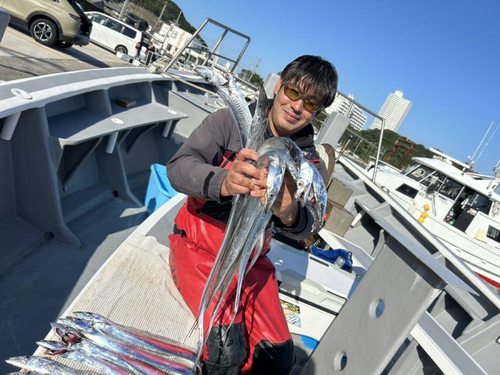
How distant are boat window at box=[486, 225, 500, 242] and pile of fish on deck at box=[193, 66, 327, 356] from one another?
1534 centimetres

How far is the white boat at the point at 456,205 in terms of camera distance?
13.6 m

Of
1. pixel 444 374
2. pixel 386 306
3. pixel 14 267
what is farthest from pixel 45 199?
pixel 444 374

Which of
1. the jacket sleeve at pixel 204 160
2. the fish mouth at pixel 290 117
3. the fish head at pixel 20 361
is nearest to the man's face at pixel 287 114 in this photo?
the fish mouth at pixel 290 117

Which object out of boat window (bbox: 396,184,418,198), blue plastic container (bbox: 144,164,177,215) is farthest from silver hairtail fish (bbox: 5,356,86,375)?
boat window (bbox: 396,184,418,198)

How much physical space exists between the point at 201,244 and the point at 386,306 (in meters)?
1.10

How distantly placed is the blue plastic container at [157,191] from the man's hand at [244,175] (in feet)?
12.4

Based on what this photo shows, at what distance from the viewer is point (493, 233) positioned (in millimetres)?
14359

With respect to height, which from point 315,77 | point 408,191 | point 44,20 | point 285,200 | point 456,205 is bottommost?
point 44,20

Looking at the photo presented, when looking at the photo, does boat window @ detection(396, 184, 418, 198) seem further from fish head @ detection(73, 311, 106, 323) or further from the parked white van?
fish head @ detection(73, 311, 106, 323)

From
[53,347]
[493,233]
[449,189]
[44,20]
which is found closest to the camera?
[53,347]

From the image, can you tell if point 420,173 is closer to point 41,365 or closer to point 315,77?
point 315,77

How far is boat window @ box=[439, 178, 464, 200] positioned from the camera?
599 inches

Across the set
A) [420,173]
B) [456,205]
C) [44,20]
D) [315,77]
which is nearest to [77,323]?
[315,77]

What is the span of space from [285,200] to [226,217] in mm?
668
